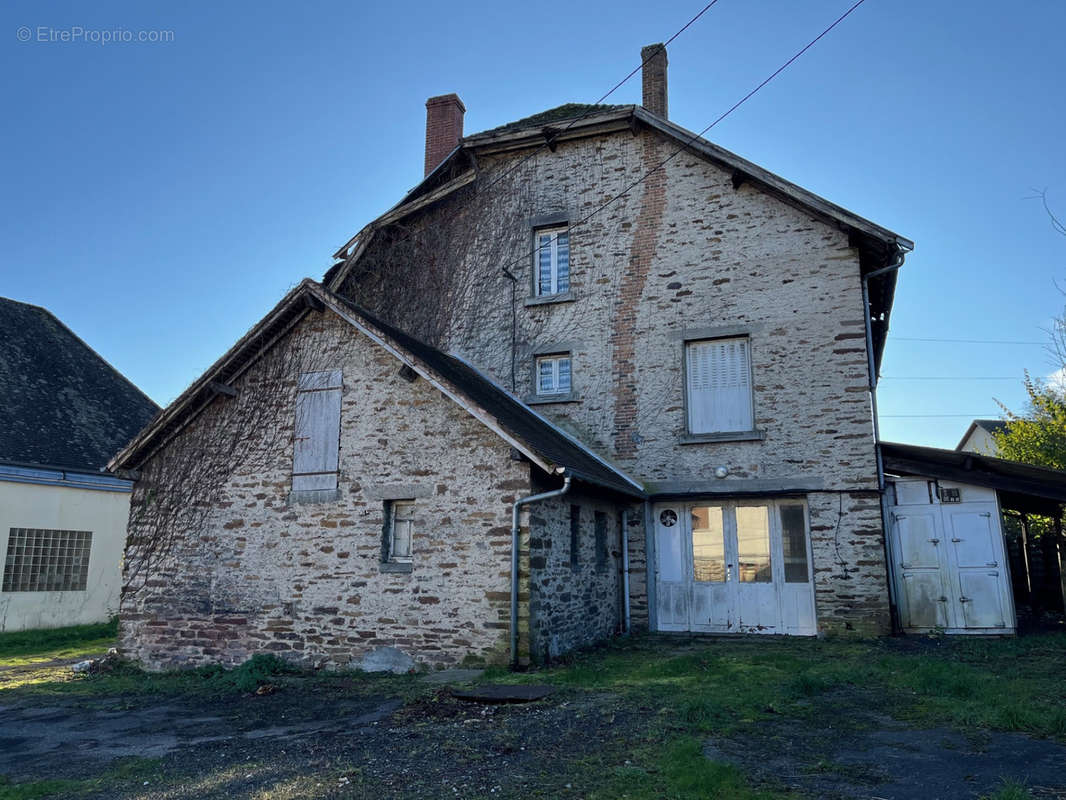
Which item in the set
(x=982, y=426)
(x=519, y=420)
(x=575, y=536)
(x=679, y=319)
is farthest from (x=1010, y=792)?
(x=982, y=426)

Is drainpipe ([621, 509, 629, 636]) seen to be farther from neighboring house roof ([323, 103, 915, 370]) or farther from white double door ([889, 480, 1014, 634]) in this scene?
neighboring house roof ([323, 103, 915, 370])

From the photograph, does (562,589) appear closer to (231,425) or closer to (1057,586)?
(231,425)

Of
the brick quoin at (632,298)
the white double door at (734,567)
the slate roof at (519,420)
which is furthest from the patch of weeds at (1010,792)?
the brick quoin at (632,298)

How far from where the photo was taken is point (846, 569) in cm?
1179

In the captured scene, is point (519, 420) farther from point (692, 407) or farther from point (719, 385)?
point (719, 385)

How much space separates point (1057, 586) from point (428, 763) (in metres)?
15.7

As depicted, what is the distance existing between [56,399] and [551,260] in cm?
1192

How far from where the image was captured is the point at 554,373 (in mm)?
14211

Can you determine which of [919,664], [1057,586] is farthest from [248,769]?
[1057,586]

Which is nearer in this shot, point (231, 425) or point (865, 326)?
point (231, 425)

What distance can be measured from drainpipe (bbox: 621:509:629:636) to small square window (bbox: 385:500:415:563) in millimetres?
4229

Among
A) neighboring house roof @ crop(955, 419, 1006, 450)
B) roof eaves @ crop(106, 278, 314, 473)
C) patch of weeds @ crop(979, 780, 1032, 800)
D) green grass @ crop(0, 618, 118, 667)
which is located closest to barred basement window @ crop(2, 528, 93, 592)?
green grass @ crop(0, 618, 118, 667)

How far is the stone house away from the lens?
988 centimetres

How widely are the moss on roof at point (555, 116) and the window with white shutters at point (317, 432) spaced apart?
691 centimetres
